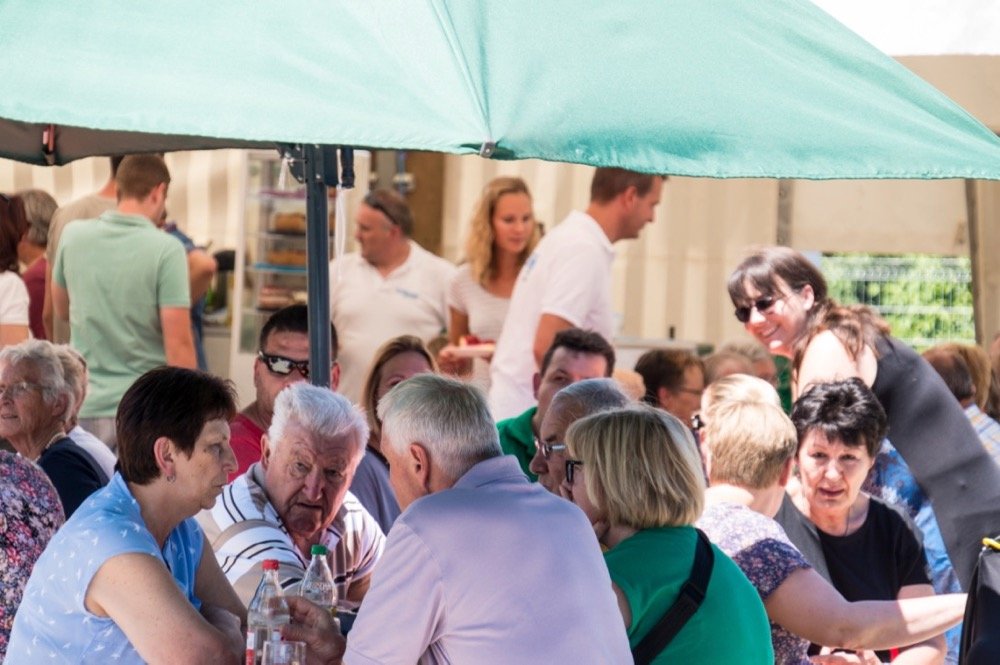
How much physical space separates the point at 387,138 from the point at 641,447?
949 mm

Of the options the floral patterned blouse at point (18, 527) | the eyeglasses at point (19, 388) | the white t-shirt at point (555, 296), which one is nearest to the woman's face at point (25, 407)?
the eyeglasses at point (19, 388)

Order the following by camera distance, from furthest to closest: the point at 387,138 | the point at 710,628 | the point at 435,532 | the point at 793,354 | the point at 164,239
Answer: the point at 164,239 → the point at 793,354 → the point at 710,628 → the point at 435,532 → the point at 387,138

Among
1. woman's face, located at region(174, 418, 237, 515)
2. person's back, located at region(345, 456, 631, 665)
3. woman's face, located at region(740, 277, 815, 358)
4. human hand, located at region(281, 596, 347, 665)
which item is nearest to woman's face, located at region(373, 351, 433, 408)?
woman's face, located at region(740, 277, 815, 358)

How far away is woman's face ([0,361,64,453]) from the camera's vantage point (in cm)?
436

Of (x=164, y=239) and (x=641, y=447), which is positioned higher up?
(x=164, y=239)

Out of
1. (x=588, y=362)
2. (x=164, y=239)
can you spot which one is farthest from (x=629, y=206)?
(x=164, y=239)

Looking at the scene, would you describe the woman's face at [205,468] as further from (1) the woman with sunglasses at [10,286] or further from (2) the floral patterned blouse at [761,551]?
(1) the woman with sunglasses at [10,286]

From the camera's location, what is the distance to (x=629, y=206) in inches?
210

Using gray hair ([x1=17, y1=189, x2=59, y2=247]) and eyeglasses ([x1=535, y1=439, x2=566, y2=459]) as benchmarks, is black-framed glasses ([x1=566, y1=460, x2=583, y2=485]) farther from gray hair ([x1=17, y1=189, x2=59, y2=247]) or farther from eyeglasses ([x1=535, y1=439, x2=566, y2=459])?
gray hair ([x1=17, y1=189, x2=59, y2=247])

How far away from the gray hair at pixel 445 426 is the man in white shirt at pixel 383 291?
3958 mm

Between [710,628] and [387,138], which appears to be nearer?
[387,138]

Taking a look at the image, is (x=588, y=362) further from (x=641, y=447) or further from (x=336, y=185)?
(x=641, y=447)

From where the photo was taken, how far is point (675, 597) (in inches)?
110

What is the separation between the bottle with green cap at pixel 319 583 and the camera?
9.86 feet
